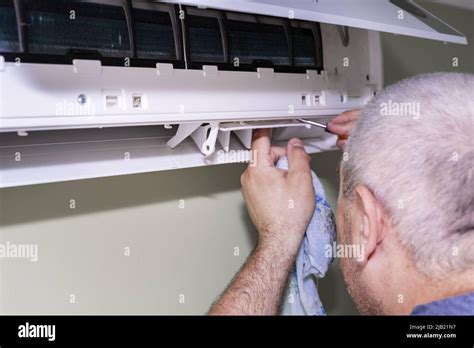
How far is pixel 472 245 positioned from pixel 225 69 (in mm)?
430

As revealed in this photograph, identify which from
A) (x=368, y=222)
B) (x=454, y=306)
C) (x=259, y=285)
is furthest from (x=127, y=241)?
(x=454, y=306)

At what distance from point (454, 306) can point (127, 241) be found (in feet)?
1.73

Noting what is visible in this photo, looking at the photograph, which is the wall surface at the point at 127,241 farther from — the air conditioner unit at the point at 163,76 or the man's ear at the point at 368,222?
the man's ear at the point at 368,222

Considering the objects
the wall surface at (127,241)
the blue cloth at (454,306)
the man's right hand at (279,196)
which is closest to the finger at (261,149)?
the man's right hand at (279,196)

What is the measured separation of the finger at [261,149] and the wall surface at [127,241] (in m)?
0.11

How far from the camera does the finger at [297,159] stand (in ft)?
2.87

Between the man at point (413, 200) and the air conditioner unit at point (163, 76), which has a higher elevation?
the air conditioner unit at point (163, 76)

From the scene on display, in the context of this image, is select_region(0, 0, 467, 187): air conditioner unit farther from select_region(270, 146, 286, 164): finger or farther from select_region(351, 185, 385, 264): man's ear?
select_region(351, 185, 385, 264): man's ear

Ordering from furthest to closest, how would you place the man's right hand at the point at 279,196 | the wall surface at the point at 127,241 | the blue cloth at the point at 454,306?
the man's right hand at the point at 279,196 < the wall surface at the point at 127,241 < the blue cloth at the point at 454,306

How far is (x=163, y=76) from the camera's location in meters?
0.69

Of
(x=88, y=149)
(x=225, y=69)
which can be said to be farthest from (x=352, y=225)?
(x=88, y=149)

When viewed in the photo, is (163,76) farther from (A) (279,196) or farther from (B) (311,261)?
(B) (311,261)

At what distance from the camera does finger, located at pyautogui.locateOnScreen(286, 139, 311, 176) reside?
874 mm
